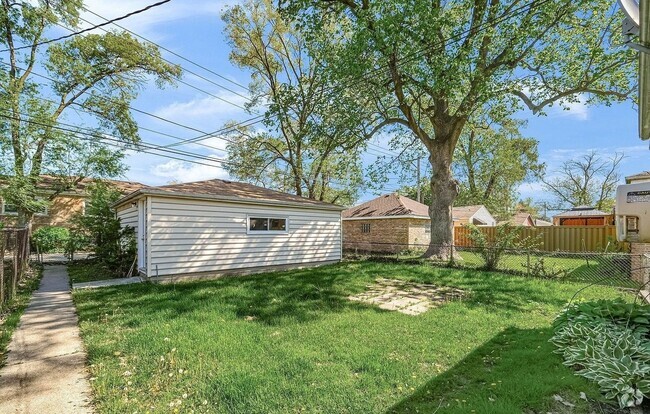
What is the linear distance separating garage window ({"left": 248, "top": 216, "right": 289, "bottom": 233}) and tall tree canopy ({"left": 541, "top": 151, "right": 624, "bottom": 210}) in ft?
101

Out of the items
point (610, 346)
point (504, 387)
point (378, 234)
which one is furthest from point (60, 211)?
point (610, 346)

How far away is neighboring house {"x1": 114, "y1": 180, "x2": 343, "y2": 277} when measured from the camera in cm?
806

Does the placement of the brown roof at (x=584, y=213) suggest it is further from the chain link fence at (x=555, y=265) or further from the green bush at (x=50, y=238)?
the green bush at (x=50, y=238)

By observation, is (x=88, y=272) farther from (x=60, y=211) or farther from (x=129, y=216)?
(x=60, y=211)

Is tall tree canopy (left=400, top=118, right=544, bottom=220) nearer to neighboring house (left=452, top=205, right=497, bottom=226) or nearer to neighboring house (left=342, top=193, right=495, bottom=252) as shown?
neighboring house (left=452, top=205, right=497, bottom=226)

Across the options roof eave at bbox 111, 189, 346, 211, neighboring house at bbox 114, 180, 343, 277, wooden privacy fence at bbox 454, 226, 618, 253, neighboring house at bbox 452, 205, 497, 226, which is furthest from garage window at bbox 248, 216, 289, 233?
neighboring house at bbox 452, 205, 497, 226

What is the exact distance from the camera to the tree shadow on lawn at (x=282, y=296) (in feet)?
17.7

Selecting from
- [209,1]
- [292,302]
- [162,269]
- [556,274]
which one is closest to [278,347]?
[292,302]

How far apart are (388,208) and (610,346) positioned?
15941 millimetres

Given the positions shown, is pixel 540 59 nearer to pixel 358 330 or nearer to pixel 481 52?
pixel 481 52

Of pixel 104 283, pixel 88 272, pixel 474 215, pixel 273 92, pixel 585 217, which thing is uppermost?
pixel 273 92

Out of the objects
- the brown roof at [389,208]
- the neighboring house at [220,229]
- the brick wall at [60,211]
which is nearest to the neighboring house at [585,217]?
the brown roof at [389,208]

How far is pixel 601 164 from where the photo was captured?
3114 centimetres

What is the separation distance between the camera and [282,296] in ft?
21.4
